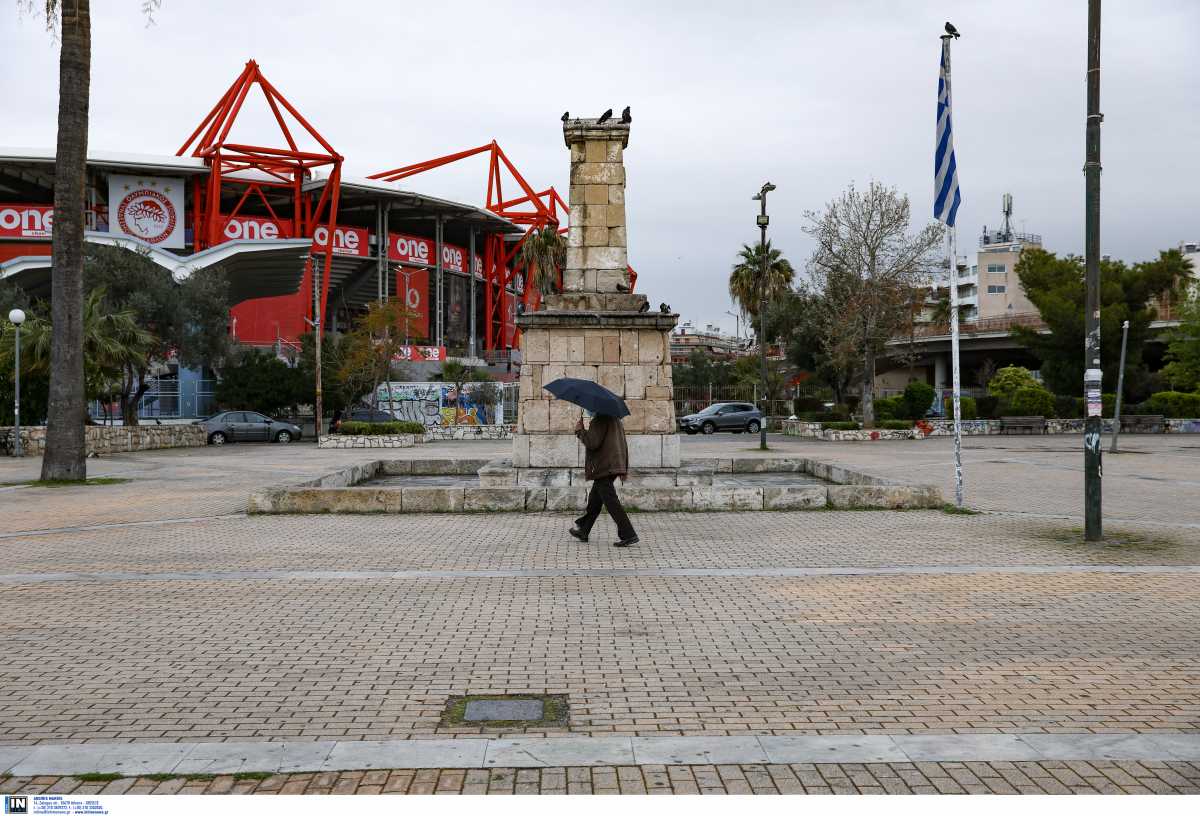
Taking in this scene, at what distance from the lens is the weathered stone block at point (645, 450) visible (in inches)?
570

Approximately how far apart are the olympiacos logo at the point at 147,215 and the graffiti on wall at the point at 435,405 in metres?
20.1

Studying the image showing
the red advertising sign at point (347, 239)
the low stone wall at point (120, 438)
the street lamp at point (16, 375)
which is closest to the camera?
the street lamp at point (16, 375)

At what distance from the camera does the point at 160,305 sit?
123ft

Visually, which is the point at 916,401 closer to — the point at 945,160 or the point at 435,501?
the point at 945,160

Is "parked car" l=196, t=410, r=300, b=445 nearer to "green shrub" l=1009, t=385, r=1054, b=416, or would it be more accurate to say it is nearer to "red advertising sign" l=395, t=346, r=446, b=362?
"red advertising sign" l=395, t=346, r=446, b=362

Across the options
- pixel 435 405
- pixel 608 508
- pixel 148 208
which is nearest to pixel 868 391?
pixel 435 405

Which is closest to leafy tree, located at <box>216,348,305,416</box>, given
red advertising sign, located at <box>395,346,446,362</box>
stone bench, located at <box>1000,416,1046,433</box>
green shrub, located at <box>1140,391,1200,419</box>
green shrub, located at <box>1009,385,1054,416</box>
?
red advertising sign, located at <box>395,346,446,362</box>

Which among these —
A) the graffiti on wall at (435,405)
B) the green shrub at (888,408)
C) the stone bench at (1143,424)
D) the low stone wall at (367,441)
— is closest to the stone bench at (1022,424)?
the stone bench at (1143,424)

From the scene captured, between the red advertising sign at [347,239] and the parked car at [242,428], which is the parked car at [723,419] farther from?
the red advertising sign at [347,239]

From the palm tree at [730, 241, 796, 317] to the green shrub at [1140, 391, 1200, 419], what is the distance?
18356mm

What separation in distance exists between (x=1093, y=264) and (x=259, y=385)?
124ft

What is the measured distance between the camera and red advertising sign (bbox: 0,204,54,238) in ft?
172

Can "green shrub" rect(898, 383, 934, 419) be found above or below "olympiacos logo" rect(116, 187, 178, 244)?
below
